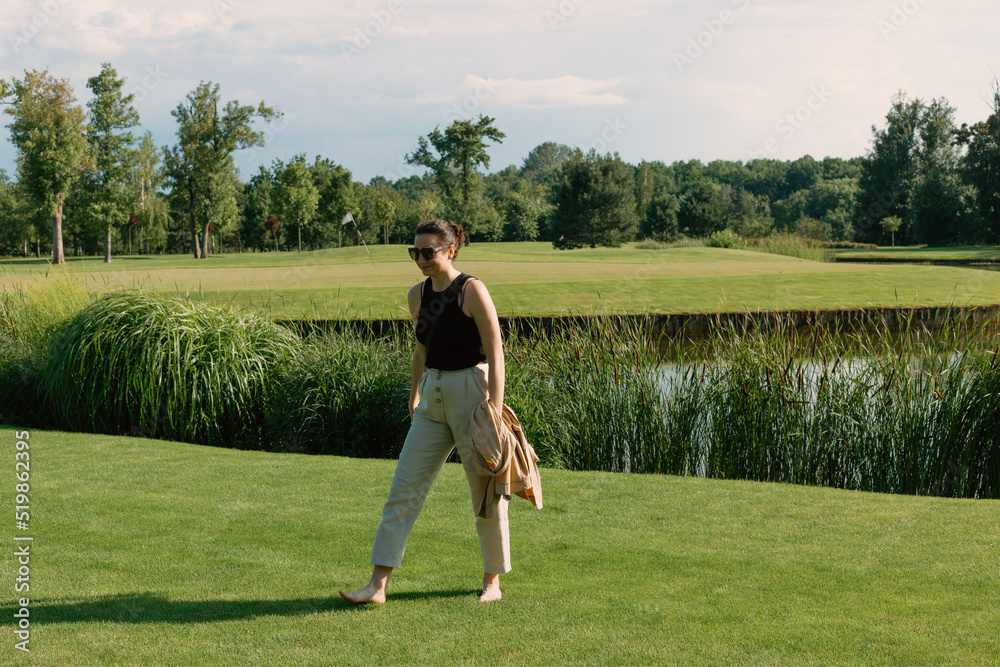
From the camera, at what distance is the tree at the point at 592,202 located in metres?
47.9

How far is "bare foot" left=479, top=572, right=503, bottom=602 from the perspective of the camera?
3.69 m

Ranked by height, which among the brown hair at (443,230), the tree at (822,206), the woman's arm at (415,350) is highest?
the tree at (822,206)

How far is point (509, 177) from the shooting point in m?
123

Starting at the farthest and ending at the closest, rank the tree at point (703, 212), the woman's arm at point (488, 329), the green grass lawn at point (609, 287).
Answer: the tree at point (703, 212) < the green grass lawn at point (609, 287) < the woman's arm at point (488, 329)

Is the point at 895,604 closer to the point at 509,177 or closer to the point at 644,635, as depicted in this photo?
the point at 644,635

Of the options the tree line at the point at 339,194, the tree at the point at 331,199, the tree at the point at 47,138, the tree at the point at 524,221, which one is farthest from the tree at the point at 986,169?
the tree at the point at 47,138

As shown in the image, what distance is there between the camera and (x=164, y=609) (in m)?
3.58

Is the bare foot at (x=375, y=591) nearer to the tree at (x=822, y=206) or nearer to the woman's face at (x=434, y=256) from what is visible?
the woman's face at (x=434, y=256)

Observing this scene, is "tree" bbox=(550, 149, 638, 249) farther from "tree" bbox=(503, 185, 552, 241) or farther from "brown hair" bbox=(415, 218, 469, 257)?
"brown hair" bbox=(415, 218, 469, 257)

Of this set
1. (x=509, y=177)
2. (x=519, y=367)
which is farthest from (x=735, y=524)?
(x=509, y=177)

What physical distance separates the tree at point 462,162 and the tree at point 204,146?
1118 cm

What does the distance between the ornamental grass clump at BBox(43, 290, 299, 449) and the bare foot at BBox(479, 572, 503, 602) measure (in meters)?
5.41
